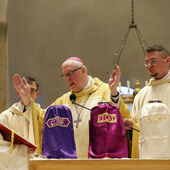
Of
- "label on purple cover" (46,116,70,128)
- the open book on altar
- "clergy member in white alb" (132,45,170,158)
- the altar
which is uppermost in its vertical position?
"clergy member in white alb" (132,45,170,158)

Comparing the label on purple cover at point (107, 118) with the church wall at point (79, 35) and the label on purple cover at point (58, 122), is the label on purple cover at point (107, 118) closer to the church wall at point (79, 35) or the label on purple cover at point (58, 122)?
the label on purple cover at point (58, 122)

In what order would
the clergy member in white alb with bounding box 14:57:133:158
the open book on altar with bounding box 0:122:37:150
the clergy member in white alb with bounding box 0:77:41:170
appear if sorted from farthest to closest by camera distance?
the clergy member in white alb with bounding box 14:57:133:158
the clergy member in white alb with bounding box 0:77:41:170
the open book on altar with bounding box 0:122:37:150

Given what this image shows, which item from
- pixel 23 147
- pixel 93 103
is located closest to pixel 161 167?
pixel 23 147

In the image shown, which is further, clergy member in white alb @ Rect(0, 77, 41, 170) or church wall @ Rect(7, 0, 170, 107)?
church wall @ Rect(7, 0, 170, 107)

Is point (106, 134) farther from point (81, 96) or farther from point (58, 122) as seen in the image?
point (81, 96)

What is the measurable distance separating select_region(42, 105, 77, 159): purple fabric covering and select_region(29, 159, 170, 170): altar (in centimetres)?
36

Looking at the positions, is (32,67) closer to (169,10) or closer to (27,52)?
(27,52)

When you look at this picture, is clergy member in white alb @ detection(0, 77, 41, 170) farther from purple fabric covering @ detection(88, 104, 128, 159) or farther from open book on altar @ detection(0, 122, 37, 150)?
purple fabric covering @ detection(88, 104, 128, 159)

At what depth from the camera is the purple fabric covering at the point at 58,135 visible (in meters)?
3.09

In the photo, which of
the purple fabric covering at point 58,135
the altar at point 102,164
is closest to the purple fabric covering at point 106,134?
the purple fabric covering at point 58,135

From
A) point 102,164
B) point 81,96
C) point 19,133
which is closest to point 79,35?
point 81,96

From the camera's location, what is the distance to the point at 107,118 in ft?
10.7

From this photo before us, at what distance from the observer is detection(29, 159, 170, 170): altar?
2693 millimetres

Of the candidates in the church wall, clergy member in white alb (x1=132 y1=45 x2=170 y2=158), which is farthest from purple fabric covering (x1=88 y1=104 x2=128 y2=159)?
the church wall
